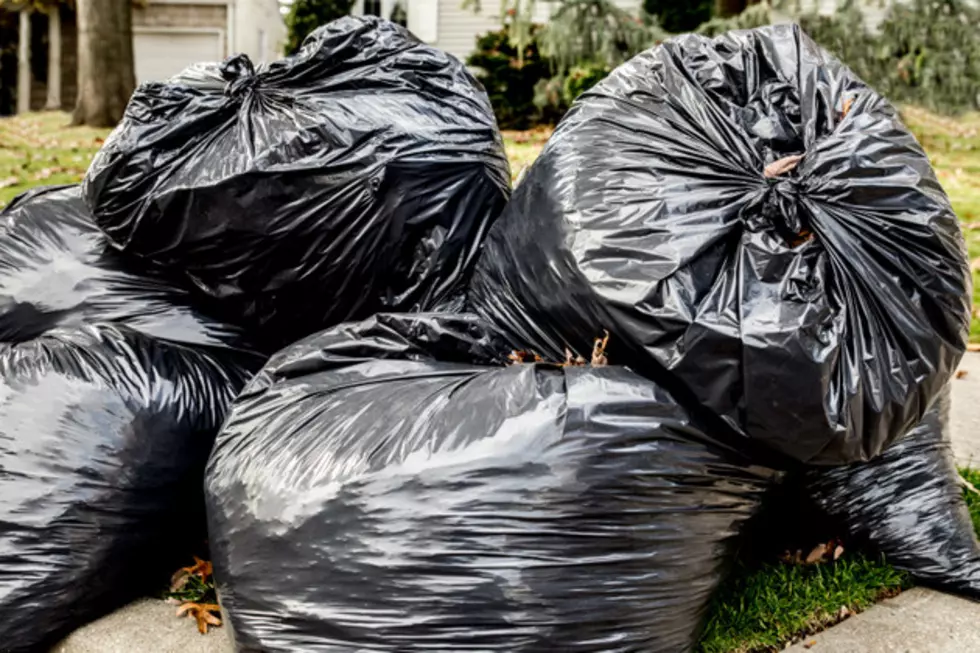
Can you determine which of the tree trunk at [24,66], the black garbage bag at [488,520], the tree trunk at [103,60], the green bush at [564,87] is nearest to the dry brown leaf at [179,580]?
the black garbage bag at [488,520]

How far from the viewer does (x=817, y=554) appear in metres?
2.39

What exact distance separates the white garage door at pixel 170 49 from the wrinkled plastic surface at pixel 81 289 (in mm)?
18784

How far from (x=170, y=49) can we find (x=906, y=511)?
2040 centimetres

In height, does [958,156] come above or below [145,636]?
above

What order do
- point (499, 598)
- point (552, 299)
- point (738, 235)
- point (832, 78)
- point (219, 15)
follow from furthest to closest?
point (219, 15) < point (832, 78) < point (552, 299) < point (738, 235) < point (499, 598)

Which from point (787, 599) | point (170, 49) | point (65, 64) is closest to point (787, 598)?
point (787, 599)

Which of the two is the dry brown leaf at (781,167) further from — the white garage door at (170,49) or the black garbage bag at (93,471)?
the white garage door at (170,49)

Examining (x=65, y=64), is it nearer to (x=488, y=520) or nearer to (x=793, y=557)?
(x=793, y=557)

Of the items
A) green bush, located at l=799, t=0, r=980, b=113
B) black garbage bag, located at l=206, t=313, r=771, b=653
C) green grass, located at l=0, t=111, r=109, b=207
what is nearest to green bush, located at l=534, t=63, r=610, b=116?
green bush, located at l=799, t=0, r=980, b=113

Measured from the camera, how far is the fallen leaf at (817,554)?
7.79 ft

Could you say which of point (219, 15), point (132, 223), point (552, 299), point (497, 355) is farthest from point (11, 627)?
point (219, 15)

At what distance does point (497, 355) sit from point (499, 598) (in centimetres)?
56

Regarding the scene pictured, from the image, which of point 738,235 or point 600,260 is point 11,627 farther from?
point 738,235

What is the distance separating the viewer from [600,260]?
1.88 metres
